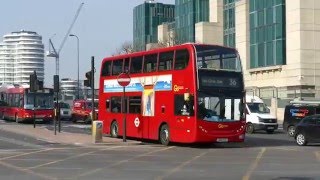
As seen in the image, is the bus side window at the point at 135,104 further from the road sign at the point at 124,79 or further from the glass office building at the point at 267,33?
the glass office building at the point at 267,33

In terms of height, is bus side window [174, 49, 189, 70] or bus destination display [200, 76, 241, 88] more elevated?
bus side window [174, 49, 189, 70]

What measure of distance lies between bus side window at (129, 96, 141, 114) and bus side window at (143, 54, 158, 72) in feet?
4.97

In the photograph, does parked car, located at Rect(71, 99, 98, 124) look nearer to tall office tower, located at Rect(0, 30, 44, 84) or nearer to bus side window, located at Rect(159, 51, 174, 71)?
bus side window, located at Rect(159, 51, 174, 71)

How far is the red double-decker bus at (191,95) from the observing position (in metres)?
23.3

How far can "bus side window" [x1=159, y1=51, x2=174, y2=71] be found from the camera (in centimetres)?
2469

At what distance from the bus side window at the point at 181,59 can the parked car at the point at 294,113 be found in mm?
11984

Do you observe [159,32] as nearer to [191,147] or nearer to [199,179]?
[191,147]

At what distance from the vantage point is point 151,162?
698 inches

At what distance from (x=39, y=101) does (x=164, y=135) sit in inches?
872

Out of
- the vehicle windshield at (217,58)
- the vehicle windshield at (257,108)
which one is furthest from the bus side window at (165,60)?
the vehicle windshield at (257,108)

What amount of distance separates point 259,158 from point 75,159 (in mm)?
6080

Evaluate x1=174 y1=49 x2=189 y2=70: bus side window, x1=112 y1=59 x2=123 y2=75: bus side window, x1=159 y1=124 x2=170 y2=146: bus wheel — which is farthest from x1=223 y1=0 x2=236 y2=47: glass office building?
x1=174 y1=49 x2=189 y2=70: bus side window

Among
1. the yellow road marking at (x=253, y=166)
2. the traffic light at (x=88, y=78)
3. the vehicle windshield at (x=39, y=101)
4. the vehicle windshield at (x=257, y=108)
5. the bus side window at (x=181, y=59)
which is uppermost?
the bus side window at (x=181, y=59)

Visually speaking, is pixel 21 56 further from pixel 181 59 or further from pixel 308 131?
pixel 308 131
